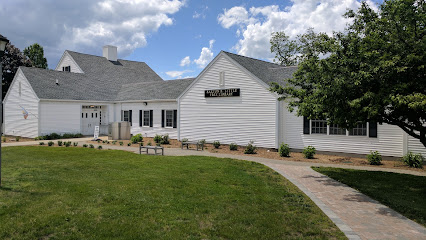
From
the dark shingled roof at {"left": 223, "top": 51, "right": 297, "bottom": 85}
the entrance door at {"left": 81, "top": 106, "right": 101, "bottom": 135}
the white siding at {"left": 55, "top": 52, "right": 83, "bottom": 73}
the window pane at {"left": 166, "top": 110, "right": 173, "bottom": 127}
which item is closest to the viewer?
the dark shingled roof at {"left": 223, "top": 51, "right": 297, "bottom": 85}

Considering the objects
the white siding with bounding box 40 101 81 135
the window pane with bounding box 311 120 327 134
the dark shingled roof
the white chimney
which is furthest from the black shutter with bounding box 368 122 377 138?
the white chimney

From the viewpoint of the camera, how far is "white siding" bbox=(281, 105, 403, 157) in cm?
1578

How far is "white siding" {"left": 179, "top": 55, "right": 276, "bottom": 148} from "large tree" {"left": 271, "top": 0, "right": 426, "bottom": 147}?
8.81 m

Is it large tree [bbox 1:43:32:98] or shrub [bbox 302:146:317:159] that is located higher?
large tree [bbox 1:43:32:98]

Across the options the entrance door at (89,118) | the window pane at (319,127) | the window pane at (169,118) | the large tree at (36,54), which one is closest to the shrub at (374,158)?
the window pane at (319,127)

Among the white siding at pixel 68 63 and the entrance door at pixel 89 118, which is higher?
the white siding at pixel 68 63

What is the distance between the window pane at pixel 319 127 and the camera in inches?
703

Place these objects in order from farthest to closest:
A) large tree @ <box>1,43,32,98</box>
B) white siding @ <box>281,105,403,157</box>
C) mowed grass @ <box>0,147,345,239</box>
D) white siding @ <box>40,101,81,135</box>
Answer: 1. large tree @ <box>1,43,32,98</box>
2. white siding @ <box>40,101,81,135</box>
3. white siding @ <box>281,105,403,157</box>
4. mowed grass @ <box>0,147,345,239</box>

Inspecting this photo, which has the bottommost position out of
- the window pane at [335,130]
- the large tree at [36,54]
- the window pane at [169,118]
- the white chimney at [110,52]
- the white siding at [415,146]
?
the white siding at [415,146]

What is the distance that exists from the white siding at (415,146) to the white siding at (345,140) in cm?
36

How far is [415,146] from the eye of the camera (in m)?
15.1

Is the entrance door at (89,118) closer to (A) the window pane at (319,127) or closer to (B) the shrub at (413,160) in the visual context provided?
(A) the window pane at (319,127)

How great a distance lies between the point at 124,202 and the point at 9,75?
1706 inches

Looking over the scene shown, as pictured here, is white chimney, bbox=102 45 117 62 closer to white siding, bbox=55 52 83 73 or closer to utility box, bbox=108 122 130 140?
white siding, bbox=55 52 83 73
